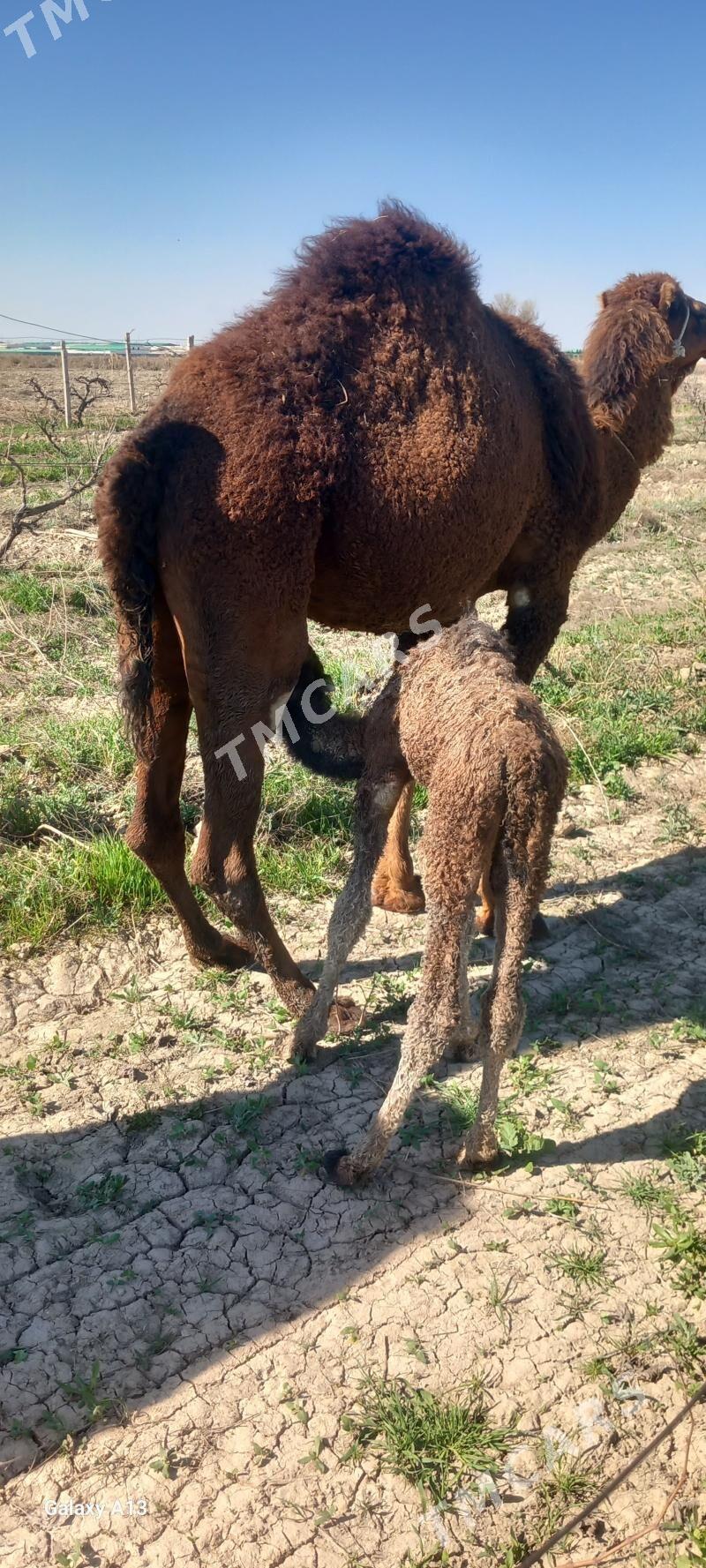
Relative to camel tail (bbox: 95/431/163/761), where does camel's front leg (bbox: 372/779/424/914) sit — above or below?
below

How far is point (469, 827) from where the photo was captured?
9.04 feet

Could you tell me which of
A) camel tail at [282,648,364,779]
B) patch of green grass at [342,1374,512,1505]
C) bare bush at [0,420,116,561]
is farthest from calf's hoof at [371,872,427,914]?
bare bush at [0,420,116,561]

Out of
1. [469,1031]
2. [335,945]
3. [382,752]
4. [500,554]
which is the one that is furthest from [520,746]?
[500,554]

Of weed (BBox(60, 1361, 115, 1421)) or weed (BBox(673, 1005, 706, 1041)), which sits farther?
weed (BBox(673, 1005, 706, 1041))

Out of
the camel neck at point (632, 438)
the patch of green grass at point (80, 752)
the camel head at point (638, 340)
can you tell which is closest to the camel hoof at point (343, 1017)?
the patch of green grass at point (80, 752)

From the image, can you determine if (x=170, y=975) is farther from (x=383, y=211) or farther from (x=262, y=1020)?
(x=383, y=211)

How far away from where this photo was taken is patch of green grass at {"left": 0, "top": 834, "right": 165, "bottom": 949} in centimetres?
430

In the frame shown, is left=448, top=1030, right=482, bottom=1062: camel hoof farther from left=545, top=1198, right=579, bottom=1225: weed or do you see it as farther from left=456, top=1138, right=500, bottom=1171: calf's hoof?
left=545, top=1198, right=579, bottom=1225: weed

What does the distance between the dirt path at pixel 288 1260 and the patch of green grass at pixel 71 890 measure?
197 mm

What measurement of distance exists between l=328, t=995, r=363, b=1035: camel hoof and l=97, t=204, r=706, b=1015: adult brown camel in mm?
137

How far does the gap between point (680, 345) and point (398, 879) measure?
3.10m

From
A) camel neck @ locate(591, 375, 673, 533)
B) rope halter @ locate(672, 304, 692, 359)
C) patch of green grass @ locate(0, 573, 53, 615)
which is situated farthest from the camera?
patch of green grass @ locate(0, 573, 53, 615)

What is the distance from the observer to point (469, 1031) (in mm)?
3572


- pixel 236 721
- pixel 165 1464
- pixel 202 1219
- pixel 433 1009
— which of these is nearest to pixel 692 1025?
pixel 433 1009
